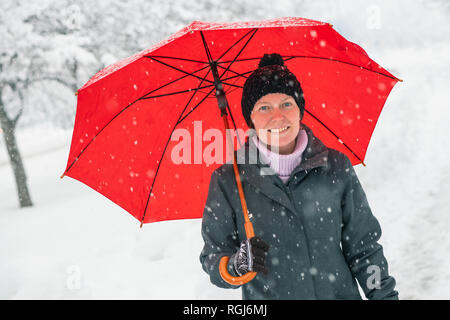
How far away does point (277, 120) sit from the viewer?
1.90 meters

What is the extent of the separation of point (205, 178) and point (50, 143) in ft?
94.7

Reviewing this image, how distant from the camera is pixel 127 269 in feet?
17.9

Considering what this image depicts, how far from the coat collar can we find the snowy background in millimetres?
2612

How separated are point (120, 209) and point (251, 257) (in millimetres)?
7654

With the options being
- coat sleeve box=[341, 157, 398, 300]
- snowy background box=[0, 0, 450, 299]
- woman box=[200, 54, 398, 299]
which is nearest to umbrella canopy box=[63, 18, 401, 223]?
woman box=[200, 54, 398, 299]

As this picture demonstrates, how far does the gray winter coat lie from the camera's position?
1.82m

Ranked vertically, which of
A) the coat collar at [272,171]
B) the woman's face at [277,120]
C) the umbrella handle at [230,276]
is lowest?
the umbrella handle at [230,276]

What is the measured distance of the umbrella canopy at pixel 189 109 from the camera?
2.23 metres

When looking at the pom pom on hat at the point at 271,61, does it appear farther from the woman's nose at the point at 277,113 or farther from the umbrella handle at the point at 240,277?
the umbrella handle at the point at 240,277

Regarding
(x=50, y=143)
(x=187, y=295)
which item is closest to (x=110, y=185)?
(x=187, y=295)

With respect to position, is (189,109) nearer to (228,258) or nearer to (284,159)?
(284,159)

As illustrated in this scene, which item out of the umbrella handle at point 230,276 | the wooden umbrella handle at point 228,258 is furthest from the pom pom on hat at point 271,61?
the umbrella handle at point 230,276

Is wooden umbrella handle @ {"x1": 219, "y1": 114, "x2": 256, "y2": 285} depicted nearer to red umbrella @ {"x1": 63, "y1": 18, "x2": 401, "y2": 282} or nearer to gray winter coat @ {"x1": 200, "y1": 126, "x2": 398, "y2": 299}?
gray winter coat @ {"x1": 200, "y1": 126, "x2": 398, "y2": 299}

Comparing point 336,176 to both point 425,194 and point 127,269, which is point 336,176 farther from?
point 425,194
